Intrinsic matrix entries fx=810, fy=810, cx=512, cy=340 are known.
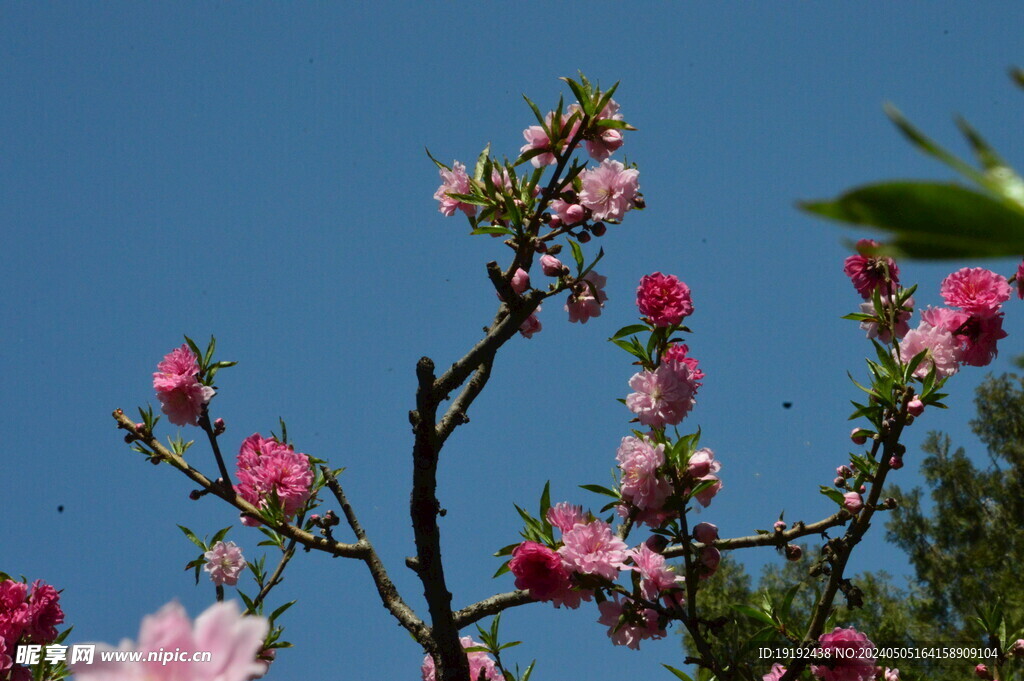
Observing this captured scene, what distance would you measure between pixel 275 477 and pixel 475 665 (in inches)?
38.0

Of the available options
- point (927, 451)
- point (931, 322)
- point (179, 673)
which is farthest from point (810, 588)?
point (179, 673)

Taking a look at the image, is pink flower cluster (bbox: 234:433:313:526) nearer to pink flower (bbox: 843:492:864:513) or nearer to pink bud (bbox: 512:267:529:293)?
pink bud (bbox: 512:267:529:293)

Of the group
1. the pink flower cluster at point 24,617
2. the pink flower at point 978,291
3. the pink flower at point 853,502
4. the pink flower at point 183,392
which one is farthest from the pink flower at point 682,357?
the pink flower cluster at point 24,617

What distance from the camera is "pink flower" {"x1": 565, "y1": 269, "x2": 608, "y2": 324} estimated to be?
285 centimetres

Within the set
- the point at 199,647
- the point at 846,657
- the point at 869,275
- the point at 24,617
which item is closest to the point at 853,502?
the point at 846,657

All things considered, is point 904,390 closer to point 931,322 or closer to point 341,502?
point 931,322

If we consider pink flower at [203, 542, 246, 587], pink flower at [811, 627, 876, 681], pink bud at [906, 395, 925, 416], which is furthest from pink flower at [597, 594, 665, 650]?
pink flower at [203, 542, 246, 587]

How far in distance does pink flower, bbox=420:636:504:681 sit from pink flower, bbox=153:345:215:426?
Result: 119 cm

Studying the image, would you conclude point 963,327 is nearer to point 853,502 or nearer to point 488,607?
point 853,502

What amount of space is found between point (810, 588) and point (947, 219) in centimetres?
1458

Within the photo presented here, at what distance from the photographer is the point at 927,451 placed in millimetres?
14445

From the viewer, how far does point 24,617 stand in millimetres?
3047

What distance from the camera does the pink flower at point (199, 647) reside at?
514 mm

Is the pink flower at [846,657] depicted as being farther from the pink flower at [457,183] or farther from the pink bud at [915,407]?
the pink flower at [457,183]
